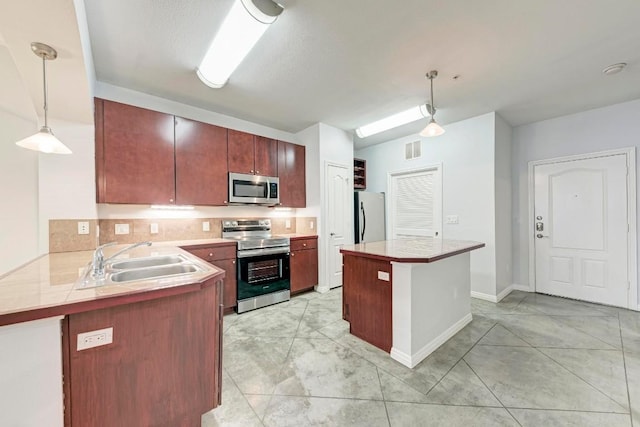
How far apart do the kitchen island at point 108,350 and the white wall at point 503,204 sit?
12.3 ft

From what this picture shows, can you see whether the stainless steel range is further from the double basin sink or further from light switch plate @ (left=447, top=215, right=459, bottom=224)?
light switch plate @ (left=447, top=215, right=459, bottom=224)

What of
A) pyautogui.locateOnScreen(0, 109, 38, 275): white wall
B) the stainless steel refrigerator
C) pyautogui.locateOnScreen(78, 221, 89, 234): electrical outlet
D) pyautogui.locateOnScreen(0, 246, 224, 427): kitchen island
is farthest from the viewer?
the stainless steel refrigerator

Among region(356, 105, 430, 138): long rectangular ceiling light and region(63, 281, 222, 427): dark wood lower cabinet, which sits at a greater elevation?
region(356, 105, 430, 138): long rectangular ceiling light

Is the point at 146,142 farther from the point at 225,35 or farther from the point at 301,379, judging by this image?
the point at 301,379

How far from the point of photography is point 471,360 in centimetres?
209

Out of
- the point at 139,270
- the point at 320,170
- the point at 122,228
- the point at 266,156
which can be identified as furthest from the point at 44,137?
the point at 320,170

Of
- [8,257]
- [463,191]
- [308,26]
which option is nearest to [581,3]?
[308,26]

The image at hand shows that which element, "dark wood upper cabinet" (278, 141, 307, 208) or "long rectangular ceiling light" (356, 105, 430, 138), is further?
"dark wood upper cabinet" (278, 141, 307, 208)

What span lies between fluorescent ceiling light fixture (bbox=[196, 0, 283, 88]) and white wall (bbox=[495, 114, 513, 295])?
134 inches

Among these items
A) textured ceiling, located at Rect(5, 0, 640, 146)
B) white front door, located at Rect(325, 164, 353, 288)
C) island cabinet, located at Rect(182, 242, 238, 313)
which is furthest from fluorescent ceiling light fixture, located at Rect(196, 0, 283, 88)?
white front door, located at Rect(325, 164, 353, 288)

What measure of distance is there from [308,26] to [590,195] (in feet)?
13.9

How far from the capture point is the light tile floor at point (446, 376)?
153 cm

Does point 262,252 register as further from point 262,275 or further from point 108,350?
point 108,350

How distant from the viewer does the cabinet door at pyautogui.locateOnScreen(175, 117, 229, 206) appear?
297cm
